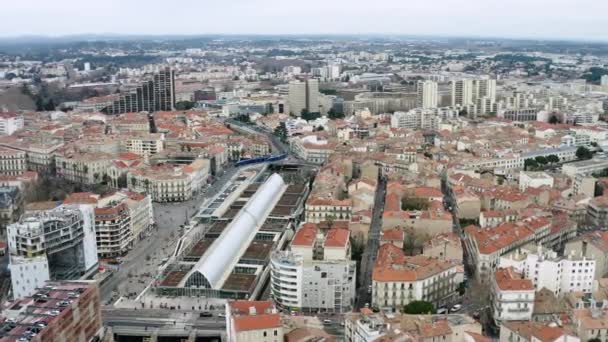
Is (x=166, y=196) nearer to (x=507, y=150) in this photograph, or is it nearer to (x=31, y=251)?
(x=31, y=251)

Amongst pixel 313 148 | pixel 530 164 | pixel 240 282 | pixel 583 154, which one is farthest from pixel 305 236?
pixel 583 154

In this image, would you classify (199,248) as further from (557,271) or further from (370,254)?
→ (557,271)

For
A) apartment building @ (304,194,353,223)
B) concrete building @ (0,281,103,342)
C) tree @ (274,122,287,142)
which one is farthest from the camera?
tree @ (274,122,287,142)

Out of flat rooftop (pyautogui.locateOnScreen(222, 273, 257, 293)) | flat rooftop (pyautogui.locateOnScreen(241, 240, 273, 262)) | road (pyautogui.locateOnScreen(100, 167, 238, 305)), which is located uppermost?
flat rooftop (pyautogui.locateOnScreen(241, 240, 273, 262))

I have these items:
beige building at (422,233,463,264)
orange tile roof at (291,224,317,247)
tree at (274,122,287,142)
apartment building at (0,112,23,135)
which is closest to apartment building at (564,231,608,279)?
beige building at (422,233,463,264)

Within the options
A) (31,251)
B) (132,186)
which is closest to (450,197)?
(132,186)

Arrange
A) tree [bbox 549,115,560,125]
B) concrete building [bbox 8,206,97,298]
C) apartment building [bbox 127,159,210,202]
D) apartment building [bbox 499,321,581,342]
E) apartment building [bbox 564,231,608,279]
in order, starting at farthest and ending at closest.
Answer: tree [bbox 549,115,560,125] → apartment building [bbox 127,159,210,202] → apartment building [bbox 564,231,608,279] → concrete building [bbox 8,206,97,298] → apartment building [bbox 499,321,581,342]

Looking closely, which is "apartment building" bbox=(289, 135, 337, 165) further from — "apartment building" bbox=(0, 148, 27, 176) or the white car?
the white car
